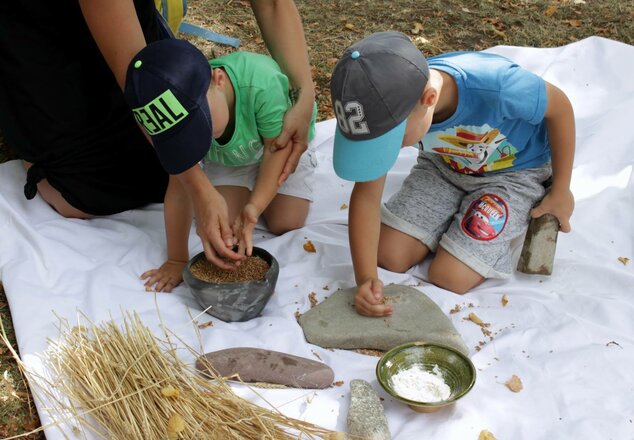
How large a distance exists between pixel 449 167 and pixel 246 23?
104 inches

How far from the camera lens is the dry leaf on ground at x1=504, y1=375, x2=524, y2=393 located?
2156 millimetres

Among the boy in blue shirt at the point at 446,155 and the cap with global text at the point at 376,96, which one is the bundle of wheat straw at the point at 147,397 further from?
the cap with global text at the point at 376,96

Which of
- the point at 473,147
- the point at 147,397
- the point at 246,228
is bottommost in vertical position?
the point at 147,397

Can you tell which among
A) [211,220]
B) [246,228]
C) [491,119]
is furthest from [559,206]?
[211,220]

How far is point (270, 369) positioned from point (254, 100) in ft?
3.40

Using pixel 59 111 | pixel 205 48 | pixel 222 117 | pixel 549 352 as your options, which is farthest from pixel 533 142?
pixel 205 48

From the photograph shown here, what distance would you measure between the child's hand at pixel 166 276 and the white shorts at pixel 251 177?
0.46 m

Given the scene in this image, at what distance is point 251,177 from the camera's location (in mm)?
3037

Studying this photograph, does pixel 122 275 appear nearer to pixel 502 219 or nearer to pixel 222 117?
pixel 222 117

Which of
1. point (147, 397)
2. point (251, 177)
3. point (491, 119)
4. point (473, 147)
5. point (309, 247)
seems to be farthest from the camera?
point (251, 177)

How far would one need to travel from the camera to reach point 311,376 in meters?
2.18

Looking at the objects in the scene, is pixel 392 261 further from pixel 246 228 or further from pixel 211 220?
pixel 211 220

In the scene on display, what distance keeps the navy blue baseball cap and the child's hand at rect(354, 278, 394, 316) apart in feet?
2.42

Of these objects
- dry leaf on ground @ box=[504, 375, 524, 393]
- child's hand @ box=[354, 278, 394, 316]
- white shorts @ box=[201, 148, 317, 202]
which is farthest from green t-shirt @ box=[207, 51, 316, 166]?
dry leaf on ground @ box=[504, 375, 524, 393]
